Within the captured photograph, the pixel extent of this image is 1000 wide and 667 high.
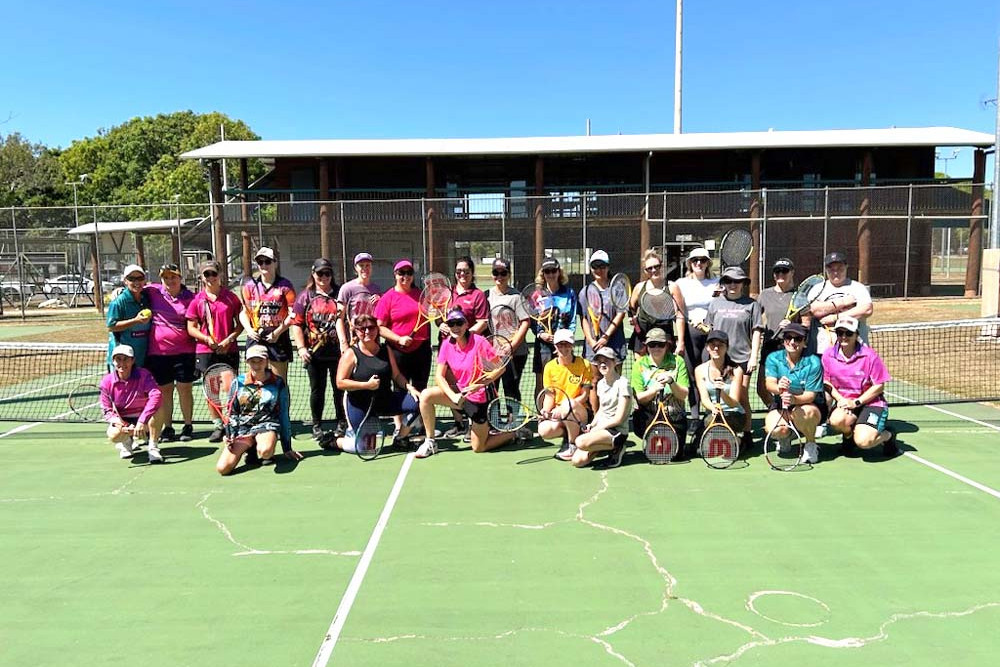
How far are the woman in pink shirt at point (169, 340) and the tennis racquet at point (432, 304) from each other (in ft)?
7.24

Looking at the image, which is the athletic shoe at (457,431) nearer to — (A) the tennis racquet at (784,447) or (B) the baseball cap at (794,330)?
(A) the tennis racquet at (784,447)

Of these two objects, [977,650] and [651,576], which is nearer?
[977,650]

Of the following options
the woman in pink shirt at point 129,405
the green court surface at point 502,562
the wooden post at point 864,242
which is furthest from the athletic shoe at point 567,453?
the wooden post at point 864,242

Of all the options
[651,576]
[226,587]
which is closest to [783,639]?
[651,576]

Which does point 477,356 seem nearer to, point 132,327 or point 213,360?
point 213,360

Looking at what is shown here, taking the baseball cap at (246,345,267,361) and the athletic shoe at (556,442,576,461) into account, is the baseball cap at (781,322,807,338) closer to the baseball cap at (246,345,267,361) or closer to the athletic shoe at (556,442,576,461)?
the athletic shoe at (556,442,576,461)

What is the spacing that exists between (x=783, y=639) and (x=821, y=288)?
4032 millimetres

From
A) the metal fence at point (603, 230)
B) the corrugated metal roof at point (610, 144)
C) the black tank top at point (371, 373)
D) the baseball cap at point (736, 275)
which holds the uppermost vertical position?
the corrugated metal roof at point (610, 144)

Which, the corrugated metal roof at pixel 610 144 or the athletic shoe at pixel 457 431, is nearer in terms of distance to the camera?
the athletic shoe at pixel 457 431

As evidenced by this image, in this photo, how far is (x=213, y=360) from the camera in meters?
6.70

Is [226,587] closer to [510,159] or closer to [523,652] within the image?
[523,652]

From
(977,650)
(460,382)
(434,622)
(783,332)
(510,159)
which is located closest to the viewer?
(977,650)

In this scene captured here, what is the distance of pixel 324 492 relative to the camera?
538cm

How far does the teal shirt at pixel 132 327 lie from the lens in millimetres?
6332
